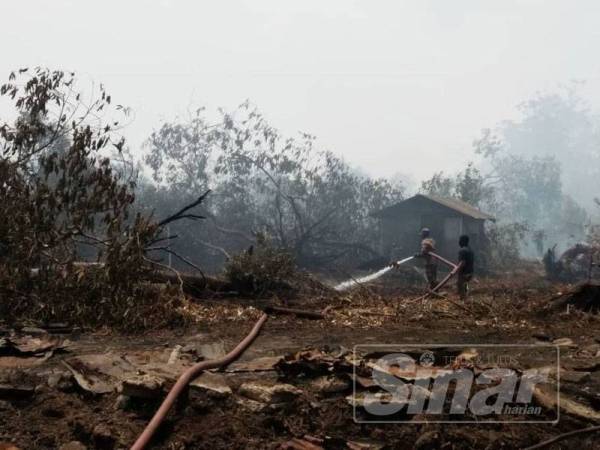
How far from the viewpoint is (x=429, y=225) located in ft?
81.5

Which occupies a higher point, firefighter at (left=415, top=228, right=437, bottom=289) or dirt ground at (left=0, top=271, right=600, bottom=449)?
firefighter at (left=415, top=228, right=437, bottom=289)

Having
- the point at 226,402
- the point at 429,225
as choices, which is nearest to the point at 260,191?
the point at 429,225

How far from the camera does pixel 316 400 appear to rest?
397 centimetres

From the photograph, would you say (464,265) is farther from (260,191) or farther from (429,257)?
(260,191)

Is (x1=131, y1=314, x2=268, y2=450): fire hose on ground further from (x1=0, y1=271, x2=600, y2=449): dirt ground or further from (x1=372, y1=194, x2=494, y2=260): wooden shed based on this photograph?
(x1=372, y1=194, x2=494, y2=260): wooden shed

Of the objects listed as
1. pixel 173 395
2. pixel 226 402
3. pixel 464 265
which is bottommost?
pixel 226 402

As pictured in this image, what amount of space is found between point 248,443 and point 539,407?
2272 mm

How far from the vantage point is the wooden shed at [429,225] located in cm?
2439

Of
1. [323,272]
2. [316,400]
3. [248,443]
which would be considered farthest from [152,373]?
[323,272]

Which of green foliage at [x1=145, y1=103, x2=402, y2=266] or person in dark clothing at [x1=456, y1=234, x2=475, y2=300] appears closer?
person in dark clothing at [x1=456, y1=234, x2=475, y2=300]

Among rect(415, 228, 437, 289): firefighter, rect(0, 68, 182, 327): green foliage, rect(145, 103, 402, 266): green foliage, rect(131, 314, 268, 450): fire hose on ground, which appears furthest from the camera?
rect(145, 103, 402, 266): green foliage

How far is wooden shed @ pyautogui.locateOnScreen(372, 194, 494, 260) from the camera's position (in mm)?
24391

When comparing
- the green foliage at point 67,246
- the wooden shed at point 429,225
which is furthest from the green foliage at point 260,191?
the green foliage at point 67,246

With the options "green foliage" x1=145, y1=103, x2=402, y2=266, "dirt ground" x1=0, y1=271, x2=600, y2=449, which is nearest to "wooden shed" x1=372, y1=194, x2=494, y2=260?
"green foliage" x1=145, y1=103, x2=402, y2=266
